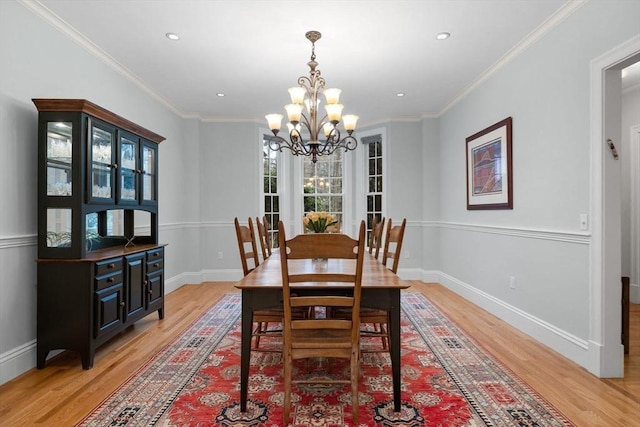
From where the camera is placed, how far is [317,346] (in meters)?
1.99

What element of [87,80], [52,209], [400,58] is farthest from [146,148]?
[400,58]

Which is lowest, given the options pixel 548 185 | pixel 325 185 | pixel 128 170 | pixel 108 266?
pixel 108 266

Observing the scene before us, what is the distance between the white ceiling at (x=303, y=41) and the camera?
286 cm

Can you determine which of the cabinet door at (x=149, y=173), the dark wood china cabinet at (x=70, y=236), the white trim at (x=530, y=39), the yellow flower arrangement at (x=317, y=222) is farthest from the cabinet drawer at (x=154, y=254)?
the white trim at (x=530, y=39)

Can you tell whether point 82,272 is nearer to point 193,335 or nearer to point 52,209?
point 52,209

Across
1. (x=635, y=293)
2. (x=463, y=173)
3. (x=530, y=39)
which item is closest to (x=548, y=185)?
(x=530, y=39)

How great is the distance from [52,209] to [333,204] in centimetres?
481

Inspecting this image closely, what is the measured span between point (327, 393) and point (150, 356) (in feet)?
5.06

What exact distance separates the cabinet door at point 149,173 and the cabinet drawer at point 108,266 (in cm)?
83

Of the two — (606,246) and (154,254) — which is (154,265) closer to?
(154,254)

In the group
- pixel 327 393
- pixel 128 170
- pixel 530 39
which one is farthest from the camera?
pixel 128 170

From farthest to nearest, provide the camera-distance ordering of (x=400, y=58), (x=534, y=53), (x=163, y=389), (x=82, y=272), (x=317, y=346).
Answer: (x=400, y=58)
(x=534, y=53)
(x=82, y=272)
(x=163, y=389)
(x=317, y=346)

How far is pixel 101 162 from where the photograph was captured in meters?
3.03

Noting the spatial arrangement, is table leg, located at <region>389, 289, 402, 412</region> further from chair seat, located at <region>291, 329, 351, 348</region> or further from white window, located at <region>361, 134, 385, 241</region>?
white window, located at <region>361, 134, 385, 241</region>
